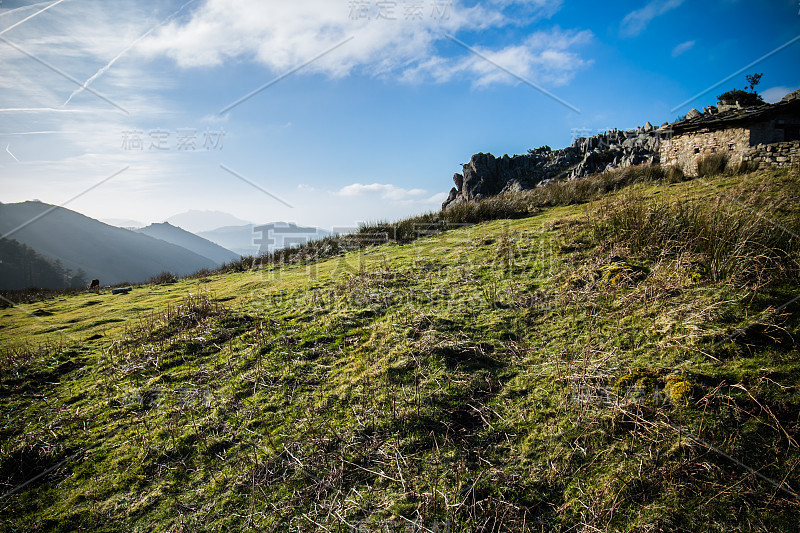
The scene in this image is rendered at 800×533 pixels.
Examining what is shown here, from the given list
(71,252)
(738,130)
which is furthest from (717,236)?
(71,252)

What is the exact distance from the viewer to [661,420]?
7.34 ft

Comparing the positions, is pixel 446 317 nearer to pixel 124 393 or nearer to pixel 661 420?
pixel 661 420

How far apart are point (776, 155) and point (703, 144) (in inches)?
324

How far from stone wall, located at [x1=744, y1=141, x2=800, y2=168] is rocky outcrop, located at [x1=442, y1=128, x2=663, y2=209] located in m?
37.9

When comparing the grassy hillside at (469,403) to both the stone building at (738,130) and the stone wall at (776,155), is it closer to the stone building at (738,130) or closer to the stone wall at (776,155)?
the stone wall at (776,155)

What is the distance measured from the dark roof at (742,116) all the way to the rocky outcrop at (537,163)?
30859mm

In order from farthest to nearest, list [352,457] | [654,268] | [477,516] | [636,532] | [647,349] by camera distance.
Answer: [654,268] → [647,349] → [352,457] → [477,516] → [636,532]

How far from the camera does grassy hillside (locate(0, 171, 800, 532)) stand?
6.56ft

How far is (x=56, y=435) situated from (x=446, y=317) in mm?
4004

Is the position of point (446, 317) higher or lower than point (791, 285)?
lower

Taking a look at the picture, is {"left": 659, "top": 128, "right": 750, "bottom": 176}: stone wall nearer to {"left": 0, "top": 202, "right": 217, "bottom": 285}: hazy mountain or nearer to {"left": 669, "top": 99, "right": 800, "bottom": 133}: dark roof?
{"left": 669, "top": 99, "right": 800, "bottom": 133}: dark roof

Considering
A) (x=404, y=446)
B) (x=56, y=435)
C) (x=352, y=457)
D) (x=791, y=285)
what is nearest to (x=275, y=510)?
(x=352, y=457)

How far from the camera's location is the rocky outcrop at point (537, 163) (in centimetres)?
4744

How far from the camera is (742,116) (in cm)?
1526
